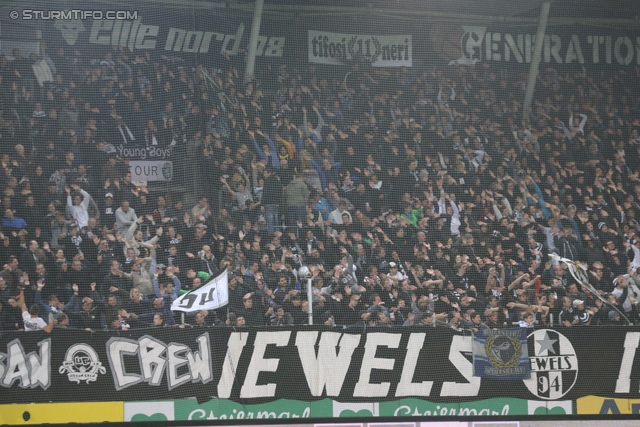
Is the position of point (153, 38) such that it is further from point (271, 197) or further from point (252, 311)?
point (252, 311)

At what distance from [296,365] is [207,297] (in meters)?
1.34

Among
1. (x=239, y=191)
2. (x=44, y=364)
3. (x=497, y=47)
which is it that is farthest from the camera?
(x=497, y=47)

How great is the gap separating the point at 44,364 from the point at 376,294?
400 centimetres

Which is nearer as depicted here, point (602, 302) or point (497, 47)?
point (602, 302)

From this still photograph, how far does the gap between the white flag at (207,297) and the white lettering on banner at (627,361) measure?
467cm

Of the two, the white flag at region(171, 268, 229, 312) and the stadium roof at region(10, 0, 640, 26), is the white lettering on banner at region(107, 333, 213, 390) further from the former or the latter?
the stadium roof at region(10, 0, 640, 26)

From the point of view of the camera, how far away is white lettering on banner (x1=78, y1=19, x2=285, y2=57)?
11.7 metres

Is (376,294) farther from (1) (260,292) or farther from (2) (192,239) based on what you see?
(2) (192,239)

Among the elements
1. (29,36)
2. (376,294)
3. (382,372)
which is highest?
(29,36)

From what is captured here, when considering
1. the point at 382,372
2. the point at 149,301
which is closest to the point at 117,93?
the point at 149,301

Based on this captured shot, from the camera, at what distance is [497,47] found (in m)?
12.8

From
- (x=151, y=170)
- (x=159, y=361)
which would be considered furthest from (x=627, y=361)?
(x=151, y=170)

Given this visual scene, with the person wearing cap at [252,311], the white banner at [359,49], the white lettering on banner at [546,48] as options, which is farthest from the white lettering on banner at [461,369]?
the white lettering on banner at [546,48]

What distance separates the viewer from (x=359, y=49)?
12.5 m
